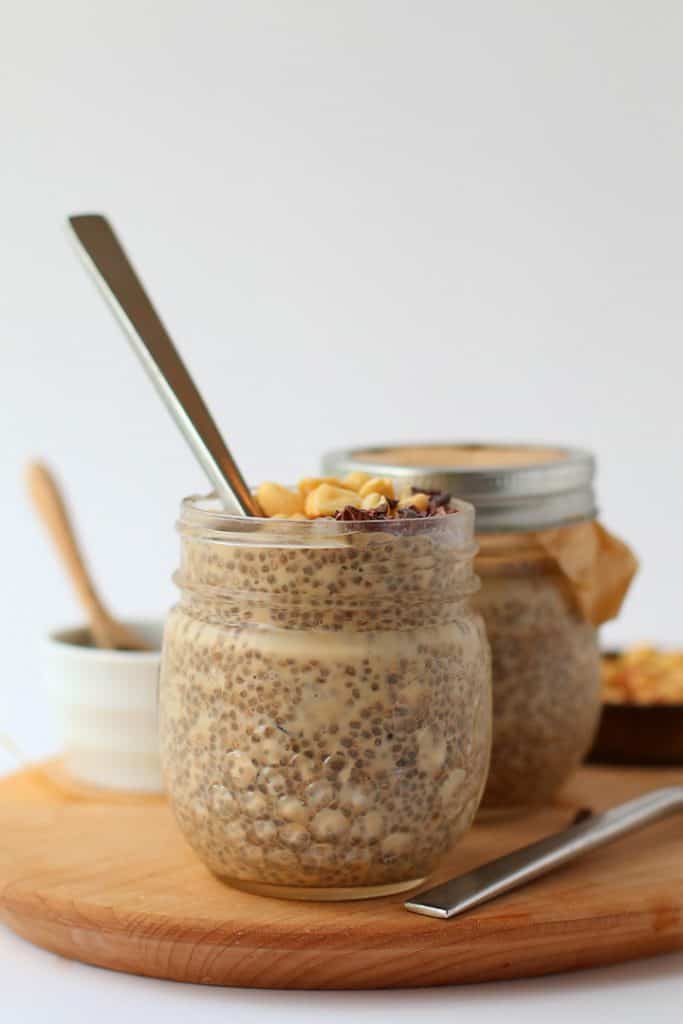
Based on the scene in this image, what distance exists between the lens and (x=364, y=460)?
1.46 metres

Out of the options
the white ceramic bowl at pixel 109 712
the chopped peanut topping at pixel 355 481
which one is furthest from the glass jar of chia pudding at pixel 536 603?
the white ceramic bowl at pixel 109 712

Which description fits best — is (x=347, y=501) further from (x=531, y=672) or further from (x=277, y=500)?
(x=531, y=672)

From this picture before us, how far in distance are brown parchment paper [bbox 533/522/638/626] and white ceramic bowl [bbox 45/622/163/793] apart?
1.24 feet

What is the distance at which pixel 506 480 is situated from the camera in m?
1.38

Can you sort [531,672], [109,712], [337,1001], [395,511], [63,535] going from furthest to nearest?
1. [63,535]
2. [109,712]
3. [531,672]
4. [395,511]
5. [337,1001]

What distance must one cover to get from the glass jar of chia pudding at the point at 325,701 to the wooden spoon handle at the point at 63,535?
0.46m

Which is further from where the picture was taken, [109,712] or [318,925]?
[109,712]

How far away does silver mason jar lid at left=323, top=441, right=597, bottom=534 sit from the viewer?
4.50 ft

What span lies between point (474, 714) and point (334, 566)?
16 centimetres

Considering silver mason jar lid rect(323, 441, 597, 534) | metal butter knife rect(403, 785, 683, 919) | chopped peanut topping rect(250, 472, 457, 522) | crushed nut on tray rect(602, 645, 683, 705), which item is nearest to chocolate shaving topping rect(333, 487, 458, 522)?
chopped peanut topping rect(250, 472, 457, 522)

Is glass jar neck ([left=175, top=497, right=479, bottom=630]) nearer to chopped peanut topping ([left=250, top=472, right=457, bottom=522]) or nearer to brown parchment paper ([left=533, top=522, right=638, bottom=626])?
chopped peanut topping ([left=250, top=472, right=457, bottom=522])

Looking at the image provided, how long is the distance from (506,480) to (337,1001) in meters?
0.48

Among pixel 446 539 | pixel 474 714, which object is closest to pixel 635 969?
pixel 474 714

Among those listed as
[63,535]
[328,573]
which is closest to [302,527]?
[328,573]
